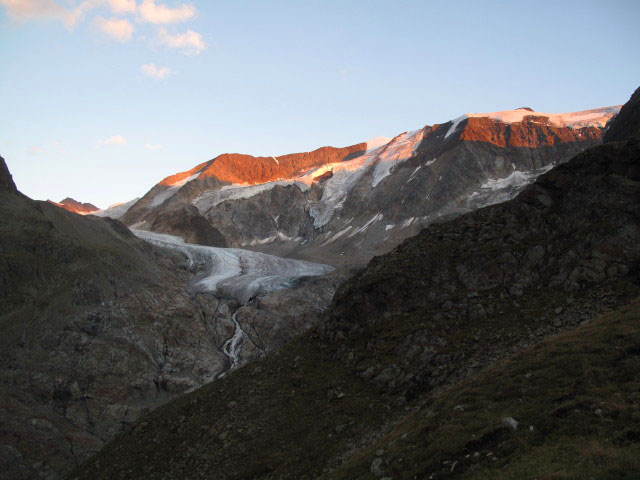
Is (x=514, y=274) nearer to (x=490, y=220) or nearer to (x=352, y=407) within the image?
(x=490, y=220)

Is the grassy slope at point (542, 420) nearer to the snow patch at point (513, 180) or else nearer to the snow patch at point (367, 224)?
the snow patch at point (513, 180)

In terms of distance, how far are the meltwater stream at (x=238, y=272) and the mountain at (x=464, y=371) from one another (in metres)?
53.0

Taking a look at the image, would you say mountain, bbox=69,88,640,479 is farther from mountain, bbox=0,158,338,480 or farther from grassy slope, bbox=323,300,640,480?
mountain, bbox=0,158,338,480

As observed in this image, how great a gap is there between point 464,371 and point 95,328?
198 ft

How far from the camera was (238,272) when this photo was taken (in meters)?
121

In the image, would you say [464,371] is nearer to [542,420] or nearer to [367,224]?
[542,420]

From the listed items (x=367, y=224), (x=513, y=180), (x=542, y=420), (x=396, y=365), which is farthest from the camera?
(x=367, y=224)

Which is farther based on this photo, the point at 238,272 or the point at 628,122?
the point at 238,272

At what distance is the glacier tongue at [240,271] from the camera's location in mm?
104500

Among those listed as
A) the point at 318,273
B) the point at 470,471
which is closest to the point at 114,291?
the point at 318,273

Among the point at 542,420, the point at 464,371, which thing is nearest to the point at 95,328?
the point at 464,371

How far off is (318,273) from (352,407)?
304ft

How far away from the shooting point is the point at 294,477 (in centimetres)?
2341

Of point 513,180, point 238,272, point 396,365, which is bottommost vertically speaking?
point 238,272
